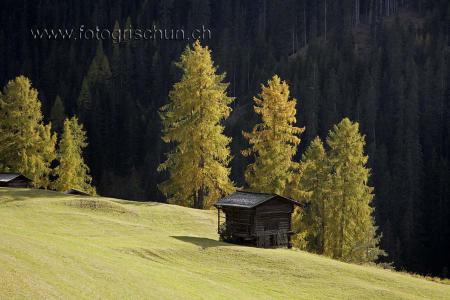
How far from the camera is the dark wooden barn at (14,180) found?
57394mm

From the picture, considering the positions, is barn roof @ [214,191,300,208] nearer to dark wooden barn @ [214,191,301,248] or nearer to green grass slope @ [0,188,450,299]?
dark wooden barn @ [214,191,301,248]

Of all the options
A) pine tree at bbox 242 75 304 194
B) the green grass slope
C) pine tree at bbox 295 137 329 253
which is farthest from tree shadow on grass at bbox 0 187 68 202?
pine tree at bbox 295 137 329 253

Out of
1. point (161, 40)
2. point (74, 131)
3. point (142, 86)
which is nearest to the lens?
point (74, 131)

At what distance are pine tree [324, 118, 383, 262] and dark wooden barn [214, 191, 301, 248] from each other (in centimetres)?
795

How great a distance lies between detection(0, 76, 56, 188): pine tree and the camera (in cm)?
6369

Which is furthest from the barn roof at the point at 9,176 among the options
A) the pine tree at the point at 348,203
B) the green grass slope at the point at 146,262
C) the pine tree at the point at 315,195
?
the pine tree at the point at 348,203

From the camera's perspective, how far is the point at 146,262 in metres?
33.3

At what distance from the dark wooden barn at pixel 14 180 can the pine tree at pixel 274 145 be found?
2339 cm

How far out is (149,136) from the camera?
128m

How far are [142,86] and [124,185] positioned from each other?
123 ft

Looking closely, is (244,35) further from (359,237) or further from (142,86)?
(359,237)

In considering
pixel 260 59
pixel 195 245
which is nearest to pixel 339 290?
pixel 195 245

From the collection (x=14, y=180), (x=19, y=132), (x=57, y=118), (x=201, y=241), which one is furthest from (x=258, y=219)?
(x=57, y=118)

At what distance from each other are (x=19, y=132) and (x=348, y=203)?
116 ft
